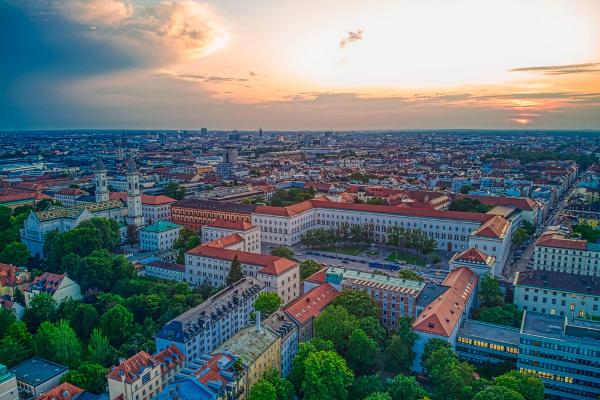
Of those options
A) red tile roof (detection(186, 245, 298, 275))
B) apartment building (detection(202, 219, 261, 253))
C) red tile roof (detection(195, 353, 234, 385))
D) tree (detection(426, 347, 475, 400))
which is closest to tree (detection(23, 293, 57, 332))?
red tile roof (detection(186, 245, 298, 275))

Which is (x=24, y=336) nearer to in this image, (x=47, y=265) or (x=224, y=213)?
(x=47, y=265)

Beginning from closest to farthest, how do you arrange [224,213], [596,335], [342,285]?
[596,335] → [342,285] → [224,213]

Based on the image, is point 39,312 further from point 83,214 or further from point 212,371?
point 83,214

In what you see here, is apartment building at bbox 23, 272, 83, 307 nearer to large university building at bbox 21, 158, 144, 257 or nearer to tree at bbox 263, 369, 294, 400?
large university building at bbox 21, 158, 144, 257

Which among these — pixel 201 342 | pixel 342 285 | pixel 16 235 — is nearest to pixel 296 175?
pixel 16 235

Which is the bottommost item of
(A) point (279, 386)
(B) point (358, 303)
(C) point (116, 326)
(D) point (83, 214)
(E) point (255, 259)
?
(C) point (116, 326)

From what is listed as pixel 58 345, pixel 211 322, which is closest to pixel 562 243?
pixel 211 322
